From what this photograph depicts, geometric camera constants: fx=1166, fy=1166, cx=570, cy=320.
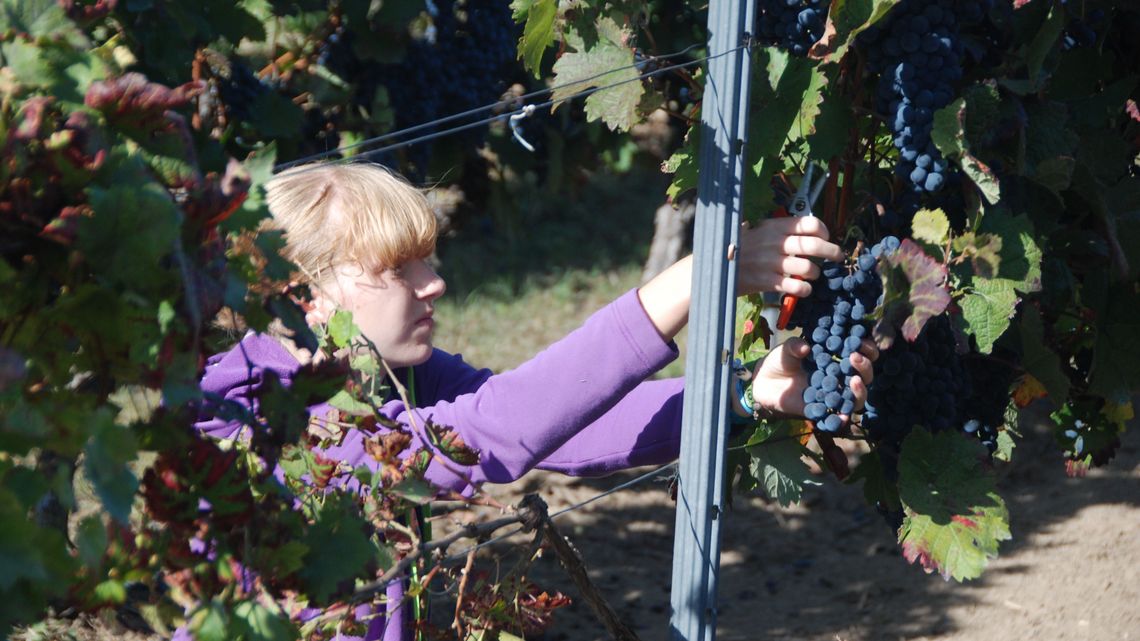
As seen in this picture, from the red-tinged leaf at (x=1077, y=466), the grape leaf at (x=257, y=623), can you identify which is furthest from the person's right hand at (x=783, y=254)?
the red-tinged leaf at (x=1077, y=466)

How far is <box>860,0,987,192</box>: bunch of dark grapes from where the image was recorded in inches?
55.4

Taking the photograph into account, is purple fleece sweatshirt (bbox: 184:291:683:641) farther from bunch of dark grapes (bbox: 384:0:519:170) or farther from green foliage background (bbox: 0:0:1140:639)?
bunch of dark grapes (bbox: 384:0:519:170)

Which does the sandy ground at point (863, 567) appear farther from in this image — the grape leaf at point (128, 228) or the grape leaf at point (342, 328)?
the grape leaf at point (128, 228)

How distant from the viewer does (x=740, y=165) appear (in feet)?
4.63

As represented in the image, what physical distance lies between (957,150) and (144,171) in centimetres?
93

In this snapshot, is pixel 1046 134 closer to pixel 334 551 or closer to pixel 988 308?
pixel 988 308

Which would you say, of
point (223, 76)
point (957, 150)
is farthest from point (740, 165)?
point (223, 76)

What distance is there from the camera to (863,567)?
11.6 feet

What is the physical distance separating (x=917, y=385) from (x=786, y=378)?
6.7 inches

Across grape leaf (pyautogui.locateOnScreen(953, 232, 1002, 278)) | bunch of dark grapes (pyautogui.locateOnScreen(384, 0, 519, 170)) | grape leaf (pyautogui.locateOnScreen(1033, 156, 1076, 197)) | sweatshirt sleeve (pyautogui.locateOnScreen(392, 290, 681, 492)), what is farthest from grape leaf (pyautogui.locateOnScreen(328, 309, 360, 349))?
bunch of dark grapes (pyautogui.locateOnScreen(384, 0, 519, 170))

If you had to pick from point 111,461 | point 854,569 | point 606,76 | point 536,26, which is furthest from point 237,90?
point 854,569

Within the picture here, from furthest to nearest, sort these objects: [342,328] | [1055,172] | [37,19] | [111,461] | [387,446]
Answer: [1055,172] < [342,328] < [387,446] < [37,19] < [111,461]

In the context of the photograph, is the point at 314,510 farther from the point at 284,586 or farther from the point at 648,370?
the point at 648,370

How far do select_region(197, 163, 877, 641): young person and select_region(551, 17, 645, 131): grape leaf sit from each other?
227 mm
